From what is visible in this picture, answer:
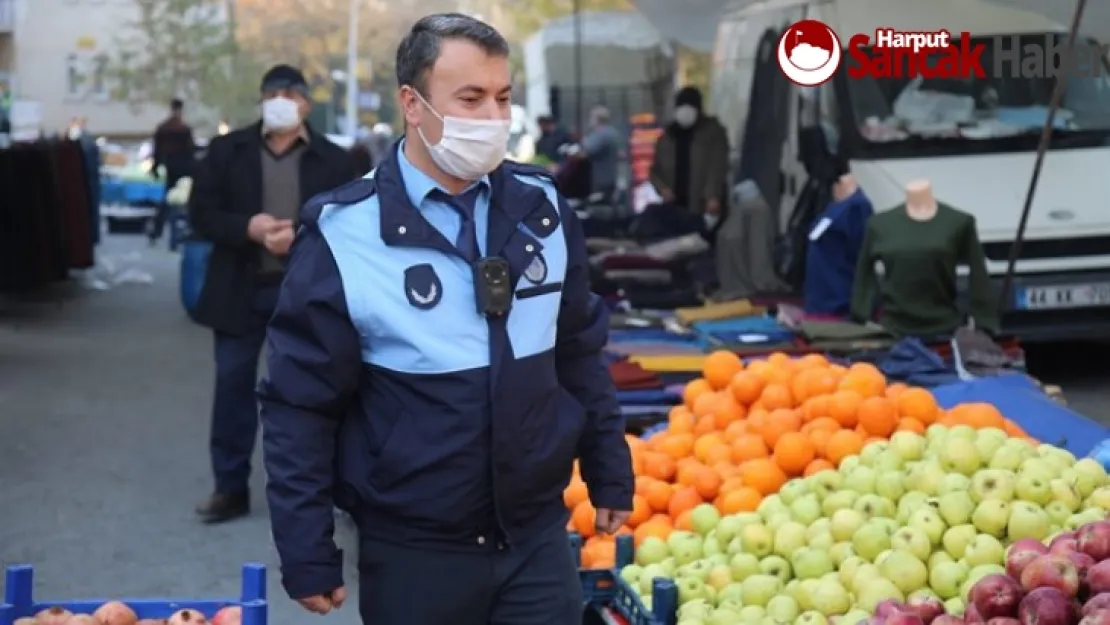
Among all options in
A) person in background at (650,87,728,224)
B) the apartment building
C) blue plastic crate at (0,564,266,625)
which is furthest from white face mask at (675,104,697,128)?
the apartment building

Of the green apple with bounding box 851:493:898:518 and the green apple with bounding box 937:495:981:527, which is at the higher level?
the green apple with bounding box 937:495:981:527

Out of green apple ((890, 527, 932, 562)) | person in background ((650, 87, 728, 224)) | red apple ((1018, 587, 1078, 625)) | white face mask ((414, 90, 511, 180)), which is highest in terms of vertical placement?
white face mask ((414, 90, 511, 180))

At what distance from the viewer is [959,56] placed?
1054cm

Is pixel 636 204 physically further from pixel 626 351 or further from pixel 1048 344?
pixel 626 351

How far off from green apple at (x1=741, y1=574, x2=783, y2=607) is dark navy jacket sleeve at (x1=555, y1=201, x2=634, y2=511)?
1.39m

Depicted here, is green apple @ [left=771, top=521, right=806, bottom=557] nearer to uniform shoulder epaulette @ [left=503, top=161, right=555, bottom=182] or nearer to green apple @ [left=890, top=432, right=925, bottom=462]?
green apple @ [left=890, top=432, right=925, bottom=462]

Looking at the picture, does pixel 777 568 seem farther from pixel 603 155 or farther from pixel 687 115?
pixel 603 155

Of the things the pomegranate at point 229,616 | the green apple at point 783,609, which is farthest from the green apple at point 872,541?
the pomegranate at point 229,616

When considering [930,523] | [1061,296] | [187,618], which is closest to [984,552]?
[930,523]

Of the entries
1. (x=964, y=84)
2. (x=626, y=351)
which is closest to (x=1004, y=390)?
(x=626, y=351)

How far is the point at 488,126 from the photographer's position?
330 centimetres

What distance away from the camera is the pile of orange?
19.2ft

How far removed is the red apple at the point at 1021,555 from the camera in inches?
149

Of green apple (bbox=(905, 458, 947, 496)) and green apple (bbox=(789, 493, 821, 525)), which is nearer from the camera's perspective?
green apple (bbox=(905, 458, 947, 496))
